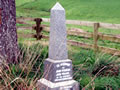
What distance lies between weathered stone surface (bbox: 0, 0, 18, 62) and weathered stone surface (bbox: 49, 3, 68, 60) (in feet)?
6.20

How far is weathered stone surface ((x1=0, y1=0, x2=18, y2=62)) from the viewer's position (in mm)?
7182

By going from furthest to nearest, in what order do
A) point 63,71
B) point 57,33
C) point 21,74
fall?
1. point 21,74
2. point 63,71
3. point 57,33

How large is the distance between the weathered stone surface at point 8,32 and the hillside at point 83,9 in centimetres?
1670

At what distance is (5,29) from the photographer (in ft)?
23.7

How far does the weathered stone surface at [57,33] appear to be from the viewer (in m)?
5.64

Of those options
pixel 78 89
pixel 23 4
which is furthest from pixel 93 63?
pixel 23 4

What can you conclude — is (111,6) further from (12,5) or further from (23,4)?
(12,5)

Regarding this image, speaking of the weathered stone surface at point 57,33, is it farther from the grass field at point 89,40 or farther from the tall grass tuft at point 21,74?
the grass field at point 89,40

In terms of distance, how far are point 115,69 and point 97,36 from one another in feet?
9.07

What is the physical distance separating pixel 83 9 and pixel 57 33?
24.8 m

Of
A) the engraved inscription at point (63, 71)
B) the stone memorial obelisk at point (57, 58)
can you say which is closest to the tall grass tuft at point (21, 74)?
the stone memorial obelisk at point (57, 58)

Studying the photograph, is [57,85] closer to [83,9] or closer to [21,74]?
[21,74]

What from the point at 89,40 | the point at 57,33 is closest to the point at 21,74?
the point at 57,33

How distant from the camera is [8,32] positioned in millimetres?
7316
